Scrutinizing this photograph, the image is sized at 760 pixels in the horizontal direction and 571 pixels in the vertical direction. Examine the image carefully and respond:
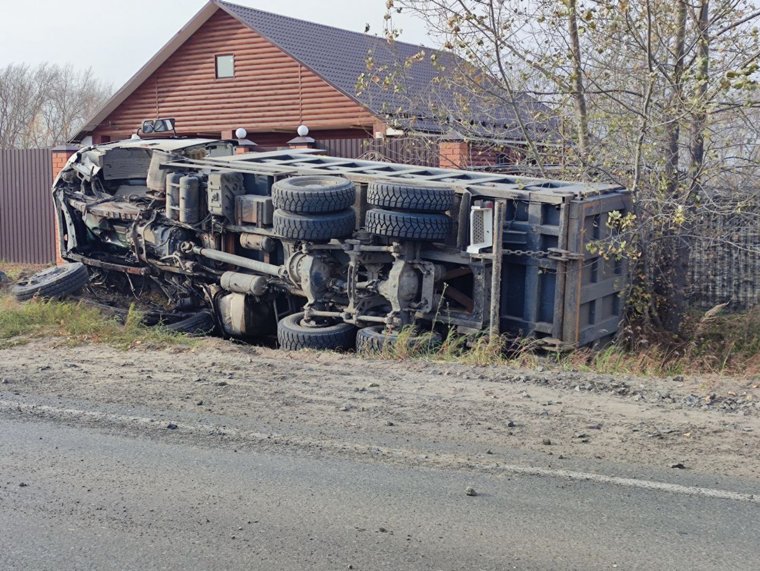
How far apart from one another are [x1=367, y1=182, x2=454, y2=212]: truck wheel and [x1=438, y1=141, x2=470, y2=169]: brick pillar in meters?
4.91

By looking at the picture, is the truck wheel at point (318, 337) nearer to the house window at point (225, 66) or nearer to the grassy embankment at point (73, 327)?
the grassy embankment at point (73, 327)

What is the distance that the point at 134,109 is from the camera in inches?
1122

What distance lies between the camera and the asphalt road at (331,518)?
13.9 ft

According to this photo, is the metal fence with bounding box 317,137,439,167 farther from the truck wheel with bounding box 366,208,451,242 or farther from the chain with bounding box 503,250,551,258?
the chain with bounding box 503,250,551,258

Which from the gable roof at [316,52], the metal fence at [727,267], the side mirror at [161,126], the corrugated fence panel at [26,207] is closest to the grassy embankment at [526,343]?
the metal fence at [727,267]

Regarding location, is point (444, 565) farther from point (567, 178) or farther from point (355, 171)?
point (567, 178)

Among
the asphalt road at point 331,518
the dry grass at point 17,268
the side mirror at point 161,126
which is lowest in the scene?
the dry grass at point 17,268

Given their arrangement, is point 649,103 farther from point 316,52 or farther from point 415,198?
point 316,52

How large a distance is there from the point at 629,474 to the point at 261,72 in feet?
74.5

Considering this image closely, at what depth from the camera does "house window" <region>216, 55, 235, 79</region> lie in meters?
26.9

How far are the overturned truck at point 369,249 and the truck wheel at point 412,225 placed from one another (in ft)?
0.04

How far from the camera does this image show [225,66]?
27156 mm

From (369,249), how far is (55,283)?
4242mm

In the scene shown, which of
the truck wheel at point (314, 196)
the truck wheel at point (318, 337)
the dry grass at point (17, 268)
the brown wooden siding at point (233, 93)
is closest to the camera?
the truck wheel at point (314, 196)
